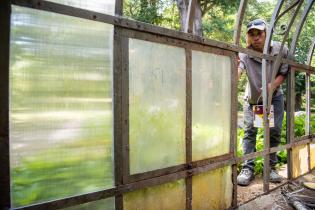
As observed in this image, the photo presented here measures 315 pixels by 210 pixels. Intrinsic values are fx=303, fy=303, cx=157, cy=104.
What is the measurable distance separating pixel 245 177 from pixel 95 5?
3.10 meters

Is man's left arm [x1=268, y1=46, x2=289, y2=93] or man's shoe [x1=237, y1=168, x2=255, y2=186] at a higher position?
man's left arm [x1=268, y1=46, x2=289, y2=93]

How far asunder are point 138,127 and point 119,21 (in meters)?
0.78

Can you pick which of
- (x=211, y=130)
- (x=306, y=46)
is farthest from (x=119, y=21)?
(x=306, y=46)

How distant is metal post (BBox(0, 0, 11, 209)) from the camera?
157 cm

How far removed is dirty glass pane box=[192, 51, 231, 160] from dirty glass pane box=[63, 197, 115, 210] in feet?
3.12

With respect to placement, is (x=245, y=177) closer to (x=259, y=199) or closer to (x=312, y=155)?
(x=259, y=199)

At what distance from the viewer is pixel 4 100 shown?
5.21 ft

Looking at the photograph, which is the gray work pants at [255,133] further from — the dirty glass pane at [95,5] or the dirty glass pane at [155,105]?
the dirty glass pane at [95,5]

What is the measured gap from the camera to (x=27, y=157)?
66.8 inches

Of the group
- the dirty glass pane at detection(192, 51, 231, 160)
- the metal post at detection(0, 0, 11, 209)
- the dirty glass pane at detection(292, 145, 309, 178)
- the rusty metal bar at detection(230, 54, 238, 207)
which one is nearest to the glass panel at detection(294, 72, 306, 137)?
the dirty glass pane at detection(292, 145, 309, 178)

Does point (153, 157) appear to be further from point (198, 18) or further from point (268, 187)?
point (198, 18)

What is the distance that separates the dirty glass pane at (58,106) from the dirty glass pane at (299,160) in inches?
131

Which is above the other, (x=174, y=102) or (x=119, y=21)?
(x=119, y=21)

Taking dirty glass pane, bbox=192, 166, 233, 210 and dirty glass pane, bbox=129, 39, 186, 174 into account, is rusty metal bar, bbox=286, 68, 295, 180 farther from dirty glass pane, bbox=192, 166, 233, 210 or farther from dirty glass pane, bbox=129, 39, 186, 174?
dirty glass pane, bbox=129, 39, 186, 174
